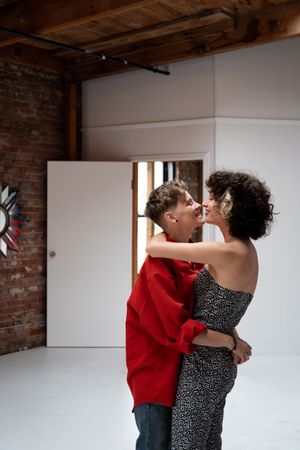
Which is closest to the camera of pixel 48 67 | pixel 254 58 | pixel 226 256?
pixel 226 256

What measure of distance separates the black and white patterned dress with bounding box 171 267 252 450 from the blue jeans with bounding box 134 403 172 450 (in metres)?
0.04

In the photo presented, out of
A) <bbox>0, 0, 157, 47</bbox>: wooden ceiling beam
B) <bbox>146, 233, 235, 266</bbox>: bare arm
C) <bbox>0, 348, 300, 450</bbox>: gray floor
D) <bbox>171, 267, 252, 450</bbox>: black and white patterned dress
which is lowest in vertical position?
<bbox>0, 348, 300, 450</bbox>: gray floor

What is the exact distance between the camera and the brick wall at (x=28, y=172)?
6.36 meters

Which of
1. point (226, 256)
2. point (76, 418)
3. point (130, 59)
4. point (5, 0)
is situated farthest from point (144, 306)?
point (130, 59)

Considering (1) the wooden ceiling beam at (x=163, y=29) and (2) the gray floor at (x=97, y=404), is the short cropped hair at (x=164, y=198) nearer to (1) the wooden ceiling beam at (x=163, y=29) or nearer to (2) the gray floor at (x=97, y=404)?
(2) the gray floor at (x=97, y=404)

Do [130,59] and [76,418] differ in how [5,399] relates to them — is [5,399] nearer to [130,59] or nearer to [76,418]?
[76,418]

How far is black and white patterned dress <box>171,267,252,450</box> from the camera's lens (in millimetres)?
2029

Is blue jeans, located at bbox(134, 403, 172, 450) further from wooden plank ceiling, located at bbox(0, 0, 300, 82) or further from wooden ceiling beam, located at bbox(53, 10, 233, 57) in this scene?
wooden ceiling beam, located at bbox(53, 10, 233, 57)

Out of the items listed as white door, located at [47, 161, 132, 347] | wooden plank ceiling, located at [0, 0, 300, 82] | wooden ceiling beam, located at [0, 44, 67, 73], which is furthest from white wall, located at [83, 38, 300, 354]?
wooden ceiling beam, located at [0, 44, 67, 73]

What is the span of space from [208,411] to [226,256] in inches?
21.1

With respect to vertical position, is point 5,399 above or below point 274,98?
below

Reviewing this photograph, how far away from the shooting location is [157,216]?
2.24 m

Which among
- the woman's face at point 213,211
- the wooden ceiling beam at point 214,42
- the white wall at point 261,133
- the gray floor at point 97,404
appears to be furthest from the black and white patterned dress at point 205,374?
the white wall at point 261,133

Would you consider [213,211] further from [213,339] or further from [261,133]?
[261,133]
